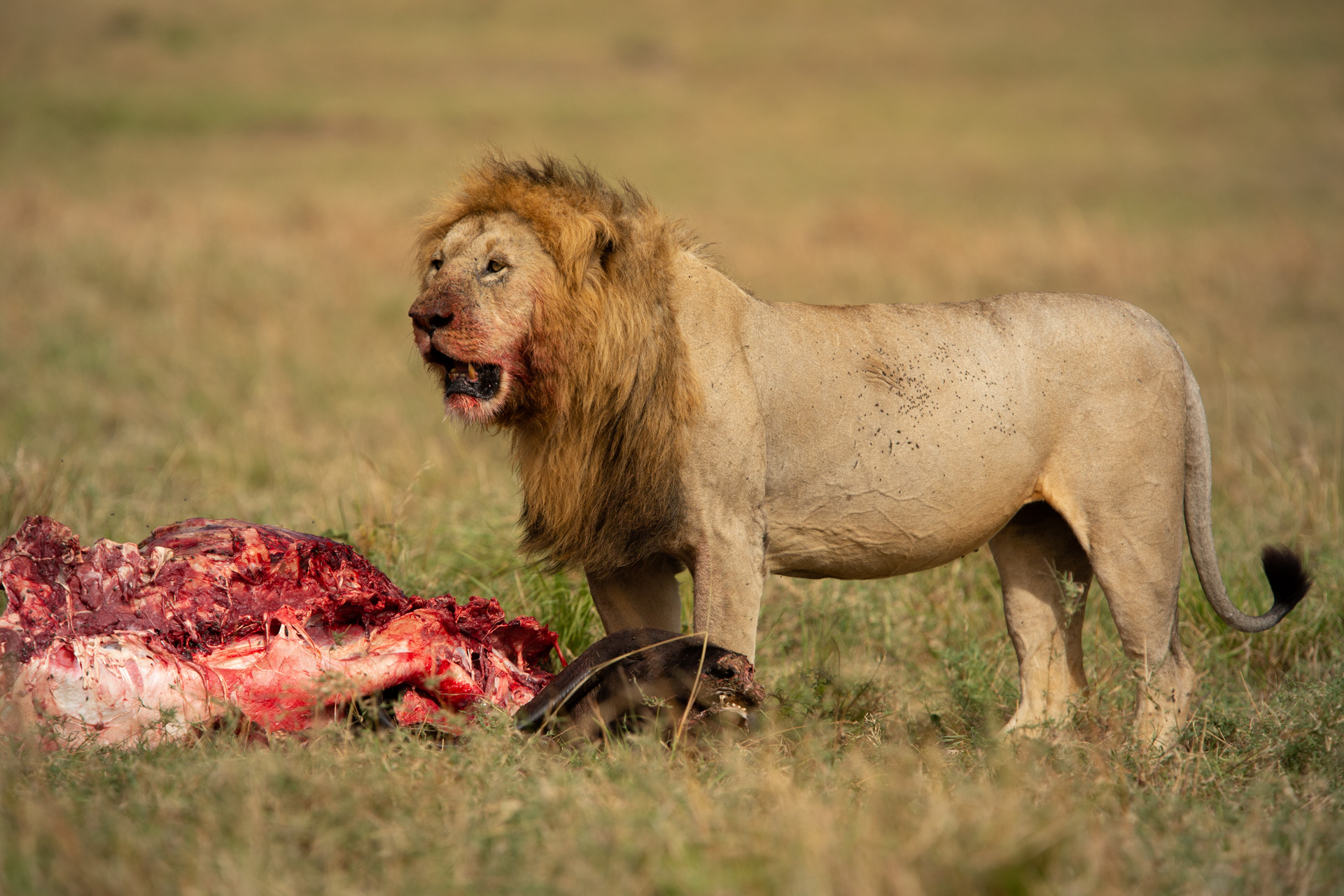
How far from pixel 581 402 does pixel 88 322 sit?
833cm

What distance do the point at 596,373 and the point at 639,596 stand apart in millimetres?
813

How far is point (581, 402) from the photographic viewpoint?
354 cm

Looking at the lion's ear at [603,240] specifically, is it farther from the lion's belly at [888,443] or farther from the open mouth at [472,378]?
the lion's belly at [888,443]

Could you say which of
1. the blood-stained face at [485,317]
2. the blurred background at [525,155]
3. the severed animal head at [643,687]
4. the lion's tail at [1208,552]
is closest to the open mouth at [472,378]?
the blood-stained face at [485,317]

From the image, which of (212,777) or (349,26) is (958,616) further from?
(349,26)

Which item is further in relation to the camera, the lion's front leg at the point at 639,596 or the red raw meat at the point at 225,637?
the lion's front leg at the point at 639,596

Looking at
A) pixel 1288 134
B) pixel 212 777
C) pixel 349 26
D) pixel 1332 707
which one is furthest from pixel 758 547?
pixel 349 26

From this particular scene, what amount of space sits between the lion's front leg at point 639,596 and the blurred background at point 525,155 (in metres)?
1.10

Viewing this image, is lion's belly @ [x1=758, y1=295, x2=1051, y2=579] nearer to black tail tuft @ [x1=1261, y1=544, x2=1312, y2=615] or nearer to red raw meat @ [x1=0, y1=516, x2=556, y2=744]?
black tail tuft @ [x1=1261, y1=544, x2=1312, y2=615]

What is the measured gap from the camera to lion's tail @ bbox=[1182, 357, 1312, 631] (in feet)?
13.1

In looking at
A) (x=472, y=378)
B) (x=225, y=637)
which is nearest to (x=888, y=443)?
(x=472, y=378)

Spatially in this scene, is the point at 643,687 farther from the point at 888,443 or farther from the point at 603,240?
the point at 603,240

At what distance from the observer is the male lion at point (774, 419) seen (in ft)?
11.4

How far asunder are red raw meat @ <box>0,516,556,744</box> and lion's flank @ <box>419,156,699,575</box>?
46 cm
